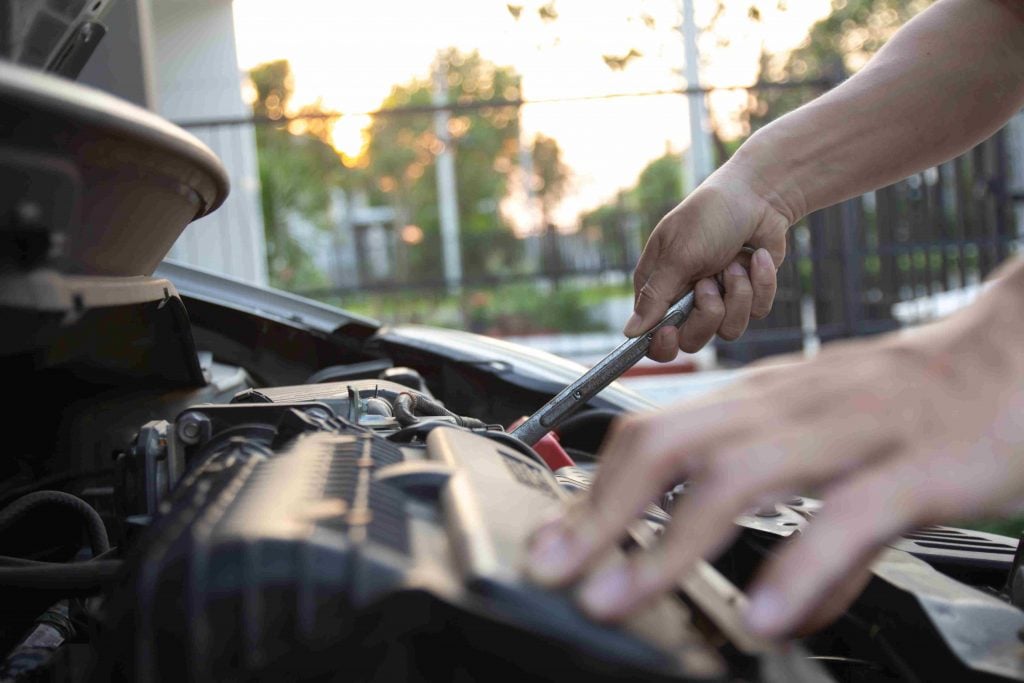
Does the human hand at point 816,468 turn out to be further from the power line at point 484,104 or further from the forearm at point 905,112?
the power line at point 484,104

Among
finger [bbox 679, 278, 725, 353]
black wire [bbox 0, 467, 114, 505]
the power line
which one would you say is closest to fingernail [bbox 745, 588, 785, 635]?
black wire [bbox 0, 467, 114, 505]

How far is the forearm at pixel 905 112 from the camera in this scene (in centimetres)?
159

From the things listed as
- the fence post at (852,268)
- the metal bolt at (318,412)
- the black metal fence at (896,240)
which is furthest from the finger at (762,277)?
the fence post at (852,268)

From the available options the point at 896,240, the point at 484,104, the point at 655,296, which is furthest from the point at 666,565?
the point at 896,240

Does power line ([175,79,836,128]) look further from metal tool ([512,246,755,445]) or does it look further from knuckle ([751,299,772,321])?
metal tool ([512,246,755,445])

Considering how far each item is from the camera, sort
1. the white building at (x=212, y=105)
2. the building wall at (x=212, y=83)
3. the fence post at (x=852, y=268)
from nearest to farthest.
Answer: the fence post at (x=852, y=268) < the white building at (x=212, y=105) < the building wall at (x=212, y=83)

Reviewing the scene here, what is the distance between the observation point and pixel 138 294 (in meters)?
1.04

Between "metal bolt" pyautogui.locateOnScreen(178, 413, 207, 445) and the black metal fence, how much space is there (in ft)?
19.2

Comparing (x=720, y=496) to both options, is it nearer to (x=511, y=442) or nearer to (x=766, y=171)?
(x=511, y=442)

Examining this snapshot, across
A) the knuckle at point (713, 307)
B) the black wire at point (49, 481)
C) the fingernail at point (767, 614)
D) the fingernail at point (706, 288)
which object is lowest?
the black wire at point (49, 481)

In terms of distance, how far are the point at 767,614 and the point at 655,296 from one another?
116 cm

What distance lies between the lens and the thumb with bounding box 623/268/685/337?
1.70 metres

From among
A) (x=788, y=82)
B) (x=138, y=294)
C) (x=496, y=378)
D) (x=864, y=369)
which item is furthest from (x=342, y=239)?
(x=864, y=369)

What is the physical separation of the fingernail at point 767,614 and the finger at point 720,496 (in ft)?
0.13
